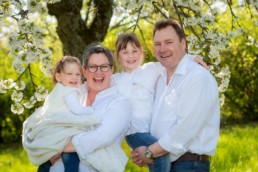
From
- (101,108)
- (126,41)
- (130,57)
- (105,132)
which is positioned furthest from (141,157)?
(126,41)

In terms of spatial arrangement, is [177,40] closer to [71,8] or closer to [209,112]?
[209,112]

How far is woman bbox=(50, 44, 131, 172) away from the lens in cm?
333

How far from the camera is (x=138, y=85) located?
3564 mm

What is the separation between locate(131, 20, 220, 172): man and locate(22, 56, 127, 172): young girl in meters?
0.29

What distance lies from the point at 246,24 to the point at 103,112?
10.2 metres

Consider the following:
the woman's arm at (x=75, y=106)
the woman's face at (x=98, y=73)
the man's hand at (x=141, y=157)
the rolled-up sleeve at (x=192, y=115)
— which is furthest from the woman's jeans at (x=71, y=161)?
the rolled-up sleeve at (x=192, y=115)

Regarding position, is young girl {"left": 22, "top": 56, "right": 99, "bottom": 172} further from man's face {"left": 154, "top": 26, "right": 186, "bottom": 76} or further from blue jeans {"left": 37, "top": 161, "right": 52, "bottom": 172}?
man's face {"left": 154, "top": 26, "right": 186, "bottom": 76}

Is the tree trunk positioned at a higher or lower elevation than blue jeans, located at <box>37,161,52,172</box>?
higher

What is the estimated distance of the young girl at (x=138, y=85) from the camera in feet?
11.0

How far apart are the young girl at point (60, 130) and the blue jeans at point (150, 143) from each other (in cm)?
15

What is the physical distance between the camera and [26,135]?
11.8ft

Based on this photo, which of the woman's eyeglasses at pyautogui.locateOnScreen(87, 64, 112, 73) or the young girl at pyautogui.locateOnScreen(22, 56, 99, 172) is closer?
the young girl at pyautogui.locateOnScreen(22, 56, 99, 172)

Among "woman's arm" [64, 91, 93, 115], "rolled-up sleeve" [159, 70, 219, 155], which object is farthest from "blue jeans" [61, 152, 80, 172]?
"rolled-up sleeve" [159, 70, 219, 155]

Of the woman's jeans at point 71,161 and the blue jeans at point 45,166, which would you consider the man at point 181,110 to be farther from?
the blue jeans at point 45,166
